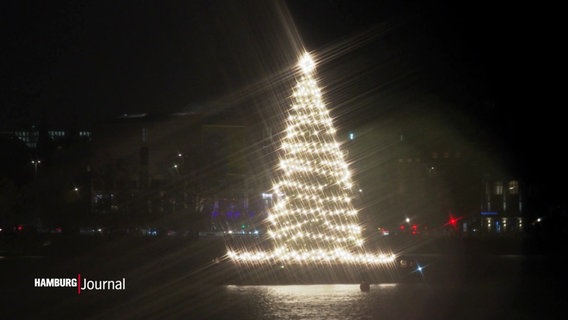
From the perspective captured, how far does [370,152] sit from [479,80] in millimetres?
27798

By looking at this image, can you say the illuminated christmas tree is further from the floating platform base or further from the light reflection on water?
the light reflection on water

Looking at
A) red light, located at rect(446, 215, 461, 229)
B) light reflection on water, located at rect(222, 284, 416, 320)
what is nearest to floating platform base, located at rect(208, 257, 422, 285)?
light reflection on water, located at rect(222, 284, 416, 320)

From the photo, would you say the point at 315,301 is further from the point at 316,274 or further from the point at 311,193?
the point at 311,193

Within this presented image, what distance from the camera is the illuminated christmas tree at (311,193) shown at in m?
18.5

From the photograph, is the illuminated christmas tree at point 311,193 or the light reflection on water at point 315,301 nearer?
the light reflection on water at point 315,301

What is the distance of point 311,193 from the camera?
18656 mm

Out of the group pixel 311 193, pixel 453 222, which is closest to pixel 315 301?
pixel 311 193

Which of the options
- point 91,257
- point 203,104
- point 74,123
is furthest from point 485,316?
point 74,123

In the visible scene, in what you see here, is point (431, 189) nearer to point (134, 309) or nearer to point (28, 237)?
point (28, 237)

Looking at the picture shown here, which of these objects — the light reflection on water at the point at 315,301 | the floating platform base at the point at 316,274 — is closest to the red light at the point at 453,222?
the floating platform base at the point at 316,274

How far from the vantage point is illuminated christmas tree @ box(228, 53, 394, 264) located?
730 inches

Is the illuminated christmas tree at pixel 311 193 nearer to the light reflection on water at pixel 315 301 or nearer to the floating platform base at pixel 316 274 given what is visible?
the floating platform base at pixel 316 274

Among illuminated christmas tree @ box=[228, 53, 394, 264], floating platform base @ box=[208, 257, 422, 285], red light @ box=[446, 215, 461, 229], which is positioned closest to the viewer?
floating platform base @ box=[208, 257, 422, 285]

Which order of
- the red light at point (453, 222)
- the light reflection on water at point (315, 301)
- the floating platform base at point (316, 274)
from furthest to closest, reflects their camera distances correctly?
the red light at point (453, 222) → the floating platform base at point (316, 274) → the light reflection on water at point (315, 301)
